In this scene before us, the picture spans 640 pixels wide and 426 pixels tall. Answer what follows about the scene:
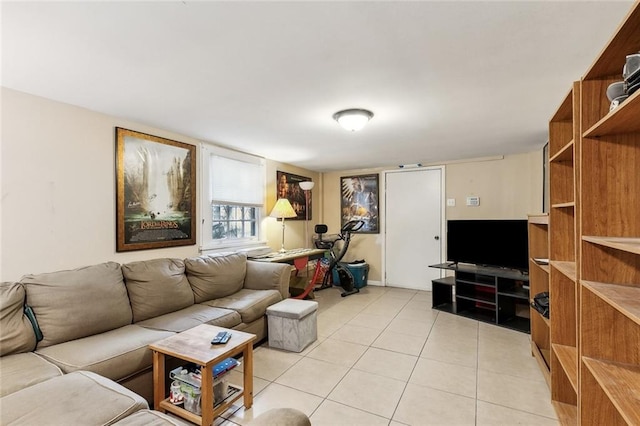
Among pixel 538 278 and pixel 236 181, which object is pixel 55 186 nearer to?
pixel 236 181

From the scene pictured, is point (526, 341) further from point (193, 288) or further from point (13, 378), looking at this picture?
point (13, 378)

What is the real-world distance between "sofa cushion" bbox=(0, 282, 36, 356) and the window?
5.55 feet

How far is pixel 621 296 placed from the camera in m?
1.09

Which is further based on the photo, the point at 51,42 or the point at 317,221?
the point at 317,221

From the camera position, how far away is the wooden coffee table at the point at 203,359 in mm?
1708

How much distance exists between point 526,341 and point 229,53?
12.0 ft

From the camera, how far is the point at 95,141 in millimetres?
2535

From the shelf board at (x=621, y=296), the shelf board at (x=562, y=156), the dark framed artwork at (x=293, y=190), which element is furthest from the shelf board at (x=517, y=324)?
the dark framed artwork at (x=293, y=190)

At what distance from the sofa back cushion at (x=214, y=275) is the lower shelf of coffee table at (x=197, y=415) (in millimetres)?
1147

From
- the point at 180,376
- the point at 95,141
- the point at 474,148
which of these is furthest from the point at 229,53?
the point at 474,148

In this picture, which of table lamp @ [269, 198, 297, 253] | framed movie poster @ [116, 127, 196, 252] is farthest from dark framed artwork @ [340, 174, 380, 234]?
framed movie poster @ [116, 127, 196, 252]

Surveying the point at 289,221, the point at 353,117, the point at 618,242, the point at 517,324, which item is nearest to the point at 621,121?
the point at 618,242

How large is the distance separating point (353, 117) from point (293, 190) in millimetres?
2701

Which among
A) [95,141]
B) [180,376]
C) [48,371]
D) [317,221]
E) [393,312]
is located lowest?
[393,312]
